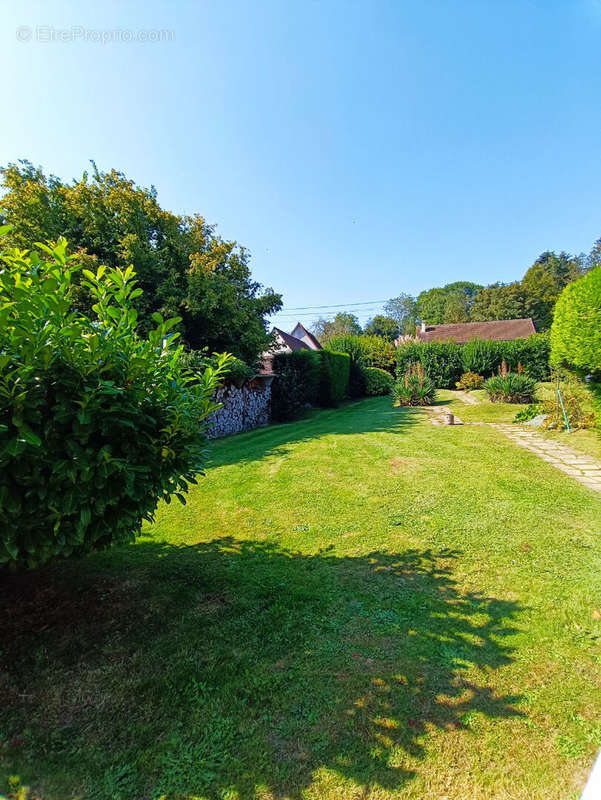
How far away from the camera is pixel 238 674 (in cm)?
202

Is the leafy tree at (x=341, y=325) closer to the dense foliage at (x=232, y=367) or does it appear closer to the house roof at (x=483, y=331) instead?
the house roof at (x=483, y=331)

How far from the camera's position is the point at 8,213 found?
11164 millimetres

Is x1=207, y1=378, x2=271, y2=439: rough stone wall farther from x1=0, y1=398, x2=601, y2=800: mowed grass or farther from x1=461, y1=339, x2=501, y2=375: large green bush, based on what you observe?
x1=461, y1=339, x2=501, y2=375: large green bush

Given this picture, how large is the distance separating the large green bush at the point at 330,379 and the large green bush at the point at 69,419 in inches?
612

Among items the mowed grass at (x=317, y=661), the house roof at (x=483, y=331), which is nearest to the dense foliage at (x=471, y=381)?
the house roof at (x=483, y=331)

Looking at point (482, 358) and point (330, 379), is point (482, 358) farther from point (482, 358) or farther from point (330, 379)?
point (330, 379)

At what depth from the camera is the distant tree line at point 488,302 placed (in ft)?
147

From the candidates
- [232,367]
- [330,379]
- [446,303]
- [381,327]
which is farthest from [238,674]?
[446,303]

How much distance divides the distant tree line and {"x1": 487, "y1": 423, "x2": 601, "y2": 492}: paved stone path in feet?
97.6

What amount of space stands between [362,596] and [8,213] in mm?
15182

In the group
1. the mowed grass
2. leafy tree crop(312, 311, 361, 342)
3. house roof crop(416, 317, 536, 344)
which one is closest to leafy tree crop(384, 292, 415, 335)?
leafy tree crop(312, 311, 361, 342)

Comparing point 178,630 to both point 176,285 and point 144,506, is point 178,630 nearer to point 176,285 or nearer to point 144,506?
point 144,506

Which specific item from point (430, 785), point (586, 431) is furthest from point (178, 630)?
point (586, 431)

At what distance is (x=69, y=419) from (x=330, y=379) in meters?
16.8
